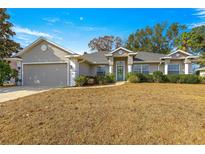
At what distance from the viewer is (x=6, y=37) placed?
76.0 ft

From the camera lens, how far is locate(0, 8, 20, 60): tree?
21464 millimetres

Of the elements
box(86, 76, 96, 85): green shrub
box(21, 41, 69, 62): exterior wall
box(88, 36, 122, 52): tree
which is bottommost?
box(86, 76, 96, 85): green shrub

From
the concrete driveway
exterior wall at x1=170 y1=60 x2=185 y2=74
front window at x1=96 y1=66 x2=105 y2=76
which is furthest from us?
front window at x1=96 y1=66 x2=105 y2=76

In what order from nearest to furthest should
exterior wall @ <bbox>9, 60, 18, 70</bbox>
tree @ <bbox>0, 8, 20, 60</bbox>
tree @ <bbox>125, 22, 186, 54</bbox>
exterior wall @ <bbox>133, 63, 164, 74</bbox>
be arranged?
exterior wall @ <bbox>9, 60, 18, 70</bbox>
exterior wall @ <bbox>133, 63, 164, 74</bbox>
tree @ <bbox>0, 8, 20, 60</bbox>
tree @ <bbox>125, 22, 186, 54</bbox>

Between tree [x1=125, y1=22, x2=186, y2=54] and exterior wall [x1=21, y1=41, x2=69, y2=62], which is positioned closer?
exterior wall [x1=21, y1=41, x2=69, y2=62]

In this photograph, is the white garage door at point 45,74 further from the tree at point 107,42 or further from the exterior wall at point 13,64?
the tree at point 107,42

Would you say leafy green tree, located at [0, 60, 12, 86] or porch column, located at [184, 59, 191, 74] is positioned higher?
porch column, located at [184, 59, 191, 74]

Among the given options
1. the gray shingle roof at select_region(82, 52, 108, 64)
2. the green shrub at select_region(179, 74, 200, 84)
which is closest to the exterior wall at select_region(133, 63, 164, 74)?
the green shrub at select_region(179, 74, 200, 84)

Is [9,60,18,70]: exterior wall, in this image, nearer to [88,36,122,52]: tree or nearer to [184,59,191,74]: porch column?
[184,59,191,74]: porch column

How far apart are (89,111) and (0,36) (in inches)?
927

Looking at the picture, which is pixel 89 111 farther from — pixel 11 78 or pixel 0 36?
pixel 0 36

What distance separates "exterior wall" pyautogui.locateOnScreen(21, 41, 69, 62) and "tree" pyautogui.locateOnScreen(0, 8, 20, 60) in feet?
26.0
